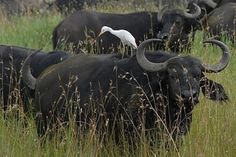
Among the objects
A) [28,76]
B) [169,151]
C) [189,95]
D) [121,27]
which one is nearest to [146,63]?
[189,95]

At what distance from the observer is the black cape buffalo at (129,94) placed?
5594mm

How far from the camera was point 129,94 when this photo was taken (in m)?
5.91

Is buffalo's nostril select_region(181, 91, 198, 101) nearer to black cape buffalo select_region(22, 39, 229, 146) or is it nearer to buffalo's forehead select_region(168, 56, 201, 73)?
black cape buffalo select_region(22, 39, 229, 146)

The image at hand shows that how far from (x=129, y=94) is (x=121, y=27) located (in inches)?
243

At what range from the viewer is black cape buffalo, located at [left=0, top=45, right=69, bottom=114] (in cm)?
728

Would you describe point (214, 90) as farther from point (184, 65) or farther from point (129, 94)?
point (129, 94)

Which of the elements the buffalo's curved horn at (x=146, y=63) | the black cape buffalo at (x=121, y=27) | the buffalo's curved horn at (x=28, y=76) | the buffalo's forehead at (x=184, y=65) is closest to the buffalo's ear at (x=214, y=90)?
the buffalo's forehead at (x=184, y=65)

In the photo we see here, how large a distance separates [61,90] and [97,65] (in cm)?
44

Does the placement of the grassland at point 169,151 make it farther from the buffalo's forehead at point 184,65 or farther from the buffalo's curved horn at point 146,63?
the buffalo's curved horn at point 146,63

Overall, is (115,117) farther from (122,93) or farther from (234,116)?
(234,116)

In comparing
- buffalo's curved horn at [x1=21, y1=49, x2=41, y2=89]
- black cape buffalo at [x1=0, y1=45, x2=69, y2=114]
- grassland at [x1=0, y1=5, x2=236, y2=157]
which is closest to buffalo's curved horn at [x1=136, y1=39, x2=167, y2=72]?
grassland at [x1=0, y1=5, x2=236, y2=157]

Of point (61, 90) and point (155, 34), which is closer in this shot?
point (61, 90)

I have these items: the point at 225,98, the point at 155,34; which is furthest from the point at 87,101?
the point at 155,34

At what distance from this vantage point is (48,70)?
271 inches
